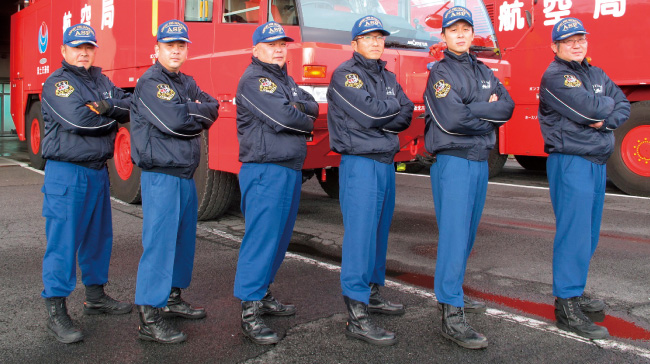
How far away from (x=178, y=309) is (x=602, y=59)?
23.9 ft

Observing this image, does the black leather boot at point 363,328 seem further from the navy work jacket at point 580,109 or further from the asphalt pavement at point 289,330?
the navy work jacket at point 580,109

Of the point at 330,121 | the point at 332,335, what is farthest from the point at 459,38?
the point at 332,335

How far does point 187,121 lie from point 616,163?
741 centimetres

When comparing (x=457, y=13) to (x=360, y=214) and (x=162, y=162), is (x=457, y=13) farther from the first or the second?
(x=162, y=162)

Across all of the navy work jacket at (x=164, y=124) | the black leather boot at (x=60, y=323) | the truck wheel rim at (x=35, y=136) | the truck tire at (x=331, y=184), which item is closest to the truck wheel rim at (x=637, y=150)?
the truck tire at (x=331, y=184)

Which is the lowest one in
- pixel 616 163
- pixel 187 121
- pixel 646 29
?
pixel 616 163

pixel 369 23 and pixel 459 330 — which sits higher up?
pixel 369 23

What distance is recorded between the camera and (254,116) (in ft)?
12.3

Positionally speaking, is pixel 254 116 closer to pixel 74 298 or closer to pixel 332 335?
pixel 332 335

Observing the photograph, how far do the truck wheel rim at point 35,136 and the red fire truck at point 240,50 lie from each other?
4148 mm

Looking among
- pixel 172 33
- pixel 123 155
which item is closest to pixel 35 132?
pixel 123 155

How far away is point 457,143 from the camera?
11.8ft

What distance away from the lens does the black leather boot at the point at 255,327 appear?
348cm

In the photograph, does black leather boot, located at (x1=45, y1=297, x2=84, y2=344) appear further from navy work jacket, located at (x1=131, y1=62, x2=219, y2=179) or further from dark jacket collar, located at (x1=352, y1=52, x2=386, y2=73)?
dark jacket collar, located at (x1=352, y1=52, x2=386, y2=73)
